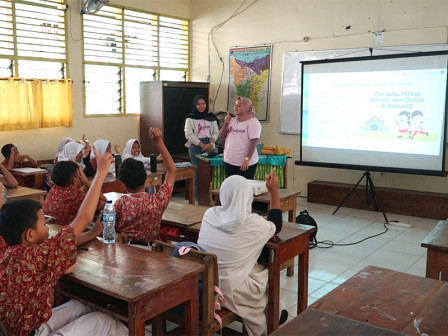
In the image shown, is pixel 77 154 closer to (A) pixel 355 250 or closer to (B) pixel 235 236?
(A) pixel 355 250

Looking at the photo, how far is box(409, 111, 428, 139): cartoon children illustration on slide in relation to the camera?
5.36 meters

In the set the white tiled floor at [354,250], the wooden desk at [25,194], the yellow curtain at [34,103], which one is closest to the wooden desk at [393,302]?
the white tiled floor at [354,250]

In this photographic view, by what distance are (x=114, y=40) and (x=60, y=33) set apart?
880mm

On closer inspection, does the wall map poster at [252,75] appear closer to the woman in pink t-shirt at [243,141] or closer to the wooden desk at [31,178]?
the woman in pink t-shirt at [243,141]

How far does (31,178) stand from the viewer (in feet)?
16.7

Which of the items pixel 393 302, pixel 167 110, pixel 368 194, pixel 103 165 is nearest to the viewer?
pixel 393 302

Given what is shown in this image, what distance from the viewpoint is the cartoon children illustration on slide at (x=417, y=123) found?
5.36m

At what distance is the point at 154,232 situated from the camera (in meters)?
2.68

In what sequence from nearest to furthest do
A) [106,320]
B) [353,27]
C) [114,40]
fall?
1. [106,320]
2. [353,27]
3. [114,40]

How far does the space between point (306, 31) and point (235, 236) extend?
5072mm

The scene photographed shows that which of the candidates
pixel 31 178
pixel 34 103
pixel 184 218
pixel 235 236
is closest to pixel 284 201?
pixel 184 218

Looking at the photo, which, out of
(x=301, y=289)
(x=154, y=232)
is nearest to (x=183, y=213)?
(x=154, y=232)

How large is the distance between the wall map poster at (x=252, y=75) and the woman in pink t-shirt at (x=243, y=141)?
2.39 meters

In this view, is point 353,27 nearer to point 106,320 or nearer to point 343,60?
point 343,60
